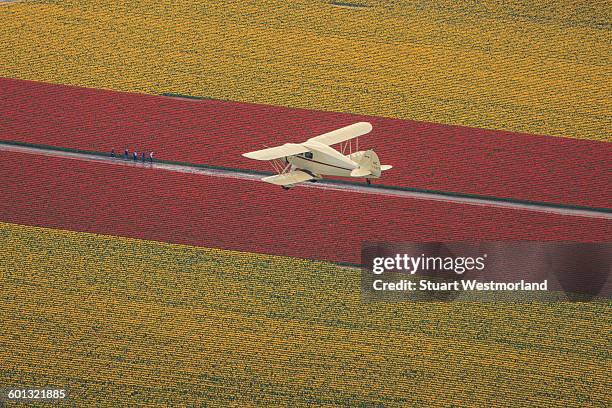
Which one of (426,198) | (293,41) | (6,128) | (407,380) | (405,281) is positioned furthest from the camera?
(293,41)

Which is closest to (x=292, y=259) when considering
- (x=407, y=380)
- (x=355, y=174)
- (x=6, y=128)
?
(x=355, y=174)

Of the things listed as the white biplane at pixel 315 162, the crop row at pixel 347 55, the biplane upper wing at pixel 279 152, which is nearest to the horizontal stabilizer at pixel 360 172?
the white biplane at pixel 315 162

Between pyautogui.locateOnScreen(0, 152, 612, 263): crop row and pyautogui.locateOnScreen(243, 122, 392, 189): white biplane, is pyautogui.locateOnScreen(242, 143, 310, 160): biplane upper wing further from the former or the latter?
pyautogui.locateOnScreen(0, 152, 612, 263): crop row

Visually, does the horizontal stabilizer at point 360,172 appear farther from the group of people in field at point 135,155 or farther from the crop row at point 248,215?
the group of people in field at point 135,155

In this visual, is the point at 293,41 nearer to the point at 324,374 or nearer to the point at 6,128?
the point at 6,128

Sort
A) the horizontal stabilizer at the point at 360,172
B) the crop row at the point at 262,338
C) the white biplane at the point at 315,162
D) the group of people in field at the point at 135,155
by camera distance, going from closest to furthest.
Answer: the crop row at the point at 262,338 < the horizontal stabilizer at the point at 360,172 < the white biplane at the point at 315,162 < the group of people in field at the point at 135,155

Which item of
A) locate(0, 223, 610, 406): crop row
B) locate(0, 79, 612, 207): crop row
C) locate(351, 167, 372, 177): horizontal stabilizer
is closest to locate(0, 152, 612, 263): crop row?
locate(0, 223, 610, 406): crop row

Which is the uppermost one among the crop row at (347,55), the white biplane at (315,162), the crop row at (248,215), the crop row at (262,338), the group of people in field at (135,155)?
the crop row at (347,55)
